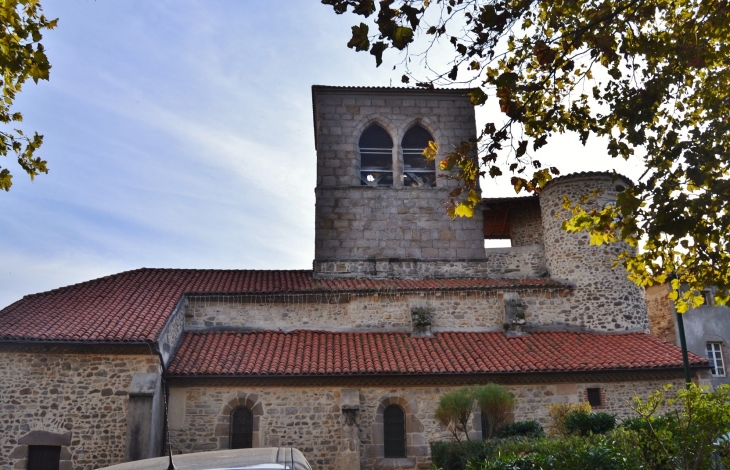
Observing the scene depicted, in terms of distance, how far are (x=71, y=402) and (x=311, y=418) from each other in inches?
198

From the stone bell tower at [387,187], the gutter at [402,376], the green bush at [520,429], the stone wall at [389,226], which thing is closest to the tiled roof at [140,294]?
the stone bell tower at [387,187]

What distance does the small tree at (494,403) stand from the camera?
506 inches

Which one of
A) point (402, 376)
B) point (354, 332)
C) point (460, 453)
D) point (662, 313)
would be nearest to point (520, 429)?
point (460, 453)

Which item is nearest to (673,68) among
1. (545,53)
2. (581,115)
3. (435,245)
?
(581,115)

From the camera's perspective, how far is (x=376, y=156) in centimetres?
2017

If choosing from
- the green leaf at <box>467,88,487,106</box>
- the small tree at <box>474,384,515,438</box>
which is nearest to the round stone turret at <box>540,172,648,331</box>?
the small tree at <box>474,384,515,438</box>

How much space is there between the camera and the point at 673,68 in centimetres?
702

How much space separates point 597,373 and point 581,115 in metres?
9.05

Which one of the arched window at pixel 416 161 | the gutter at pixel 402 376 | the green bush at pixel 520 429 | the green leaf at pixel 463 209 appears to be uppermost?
the arched window at pixel 416 161

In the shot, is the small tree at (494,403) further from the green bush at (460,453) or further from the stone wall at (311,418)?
the green bush at (460,453)

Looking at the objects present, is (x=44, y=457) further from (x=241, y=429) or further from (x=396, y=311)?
(x=396, y=311)

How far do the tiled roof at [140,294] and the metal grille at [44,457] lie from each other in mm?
2225

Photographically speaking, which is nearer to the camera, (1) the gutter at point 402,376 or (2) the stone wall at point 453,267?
(1) the gutter at point 402,376

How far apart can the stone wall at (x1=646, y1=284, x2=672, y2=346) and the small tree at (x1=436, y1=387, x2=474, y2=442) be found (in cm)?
1314
